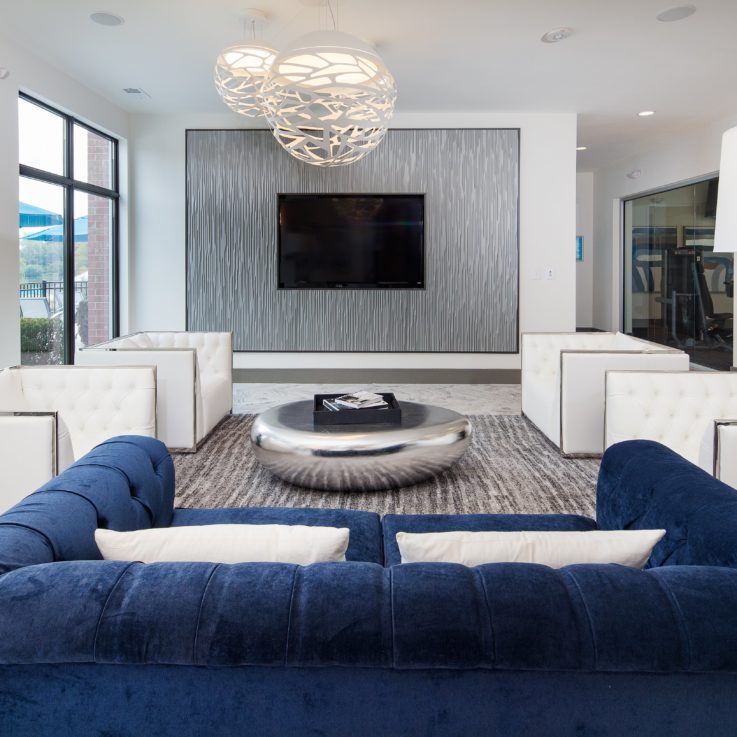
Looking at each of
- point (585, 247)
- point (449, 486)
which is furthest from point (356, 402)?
point (585, 247)

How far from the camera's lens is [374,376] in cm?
763

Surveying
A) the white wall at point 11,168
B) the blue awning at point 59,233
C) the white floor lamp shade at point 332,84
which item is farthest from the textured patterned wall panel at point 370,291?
the white floor lamp shade at point 332,84

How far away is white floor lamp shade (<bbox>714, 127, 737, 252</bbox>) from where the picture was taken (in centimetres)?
165

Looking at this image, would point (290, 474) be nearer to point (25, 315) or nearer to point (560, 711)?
point (560, 711)

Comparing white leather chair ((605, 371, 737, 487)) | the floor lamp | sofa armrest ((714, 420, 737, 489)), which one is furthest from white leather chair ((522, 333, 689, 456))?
the floor lamp

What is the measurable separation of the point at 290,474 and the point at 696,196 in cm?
684

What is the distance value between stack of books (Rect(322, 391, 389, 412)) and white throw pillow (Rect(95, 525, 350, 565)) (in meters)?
2.47

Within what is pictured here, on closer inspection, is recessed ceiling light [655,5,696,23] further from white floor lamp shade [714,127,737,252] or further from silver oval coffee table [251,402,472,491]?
white floor lamp shade [714,127,737,252]

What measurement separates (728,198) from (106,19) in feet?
14.9

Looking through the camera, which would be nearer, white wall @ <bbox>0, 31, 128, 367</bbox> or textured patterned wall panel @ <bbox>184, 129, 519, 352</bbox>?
white wall @ <bbox>0, 31, 128, 367</bbox>

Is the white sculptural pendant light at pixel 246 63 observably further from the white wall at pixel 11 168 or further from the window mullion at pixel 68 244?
the window mullion at pixel 68 244

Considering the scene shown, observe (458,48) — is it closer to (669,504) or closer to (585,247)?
(669,504)

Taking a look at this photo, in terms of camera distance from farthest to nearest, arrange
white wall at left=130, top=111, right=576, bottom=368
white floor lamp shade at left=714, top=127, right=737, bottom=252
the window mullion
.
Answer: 1. white wall at left=130, top=111, right=576, bottom=368
2. the window mullion
3. white floor lamp shade at left=714, top=127, right=737, bottom=252

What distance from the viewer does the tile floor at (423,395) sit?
620 centimetres
